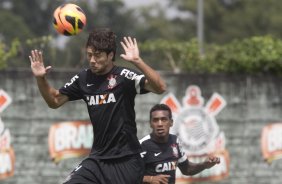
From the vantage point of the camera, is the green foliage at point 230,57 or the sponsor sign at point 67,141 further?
the green foliage at point 230,57

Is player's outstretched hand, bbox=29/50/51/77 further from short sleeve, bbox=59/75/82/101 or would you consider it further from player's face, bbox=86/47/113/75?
player's face, bbox=86/47/113/75

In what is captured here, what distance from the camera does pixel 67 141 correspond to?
584 inches

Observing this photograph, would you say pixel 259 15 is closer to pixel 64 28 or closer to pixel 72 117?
pixel 72 117

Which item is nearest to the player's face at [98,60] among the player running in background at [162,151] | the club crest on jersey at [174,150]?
the player running in background at [162,151]

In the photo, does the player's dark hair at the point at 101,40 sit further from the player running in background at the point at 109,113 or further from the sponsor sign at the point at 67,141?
the sponsor sign at the point at 67,141

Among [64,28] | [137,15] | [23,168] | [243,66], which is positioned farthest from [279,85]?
[137,15]

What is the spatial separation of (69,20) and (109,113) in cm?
130

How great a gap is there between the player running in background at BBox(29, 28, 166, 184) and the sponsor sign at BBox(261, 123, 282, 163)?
6.95 m

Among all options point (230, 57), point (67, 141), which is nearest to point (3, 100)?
point (67, 141)

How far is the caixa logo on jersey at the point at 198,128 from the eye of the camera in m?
15.4

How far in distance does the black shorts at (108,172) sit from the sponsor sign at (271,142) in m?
6.99

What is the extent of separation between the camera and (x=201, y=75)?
613 inches

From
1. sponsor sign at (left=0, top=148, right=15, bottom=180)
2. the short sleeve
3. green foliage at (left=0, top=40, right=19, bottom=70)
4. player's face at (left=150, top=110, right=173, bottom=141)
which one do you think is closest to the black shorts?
the short sleeve

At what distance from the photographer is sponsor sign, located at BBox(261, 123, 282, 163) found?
15.7 meters
